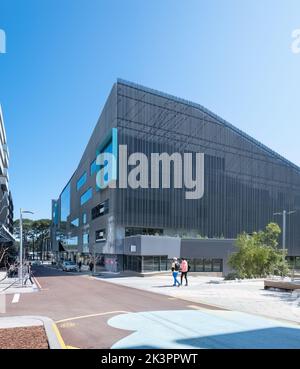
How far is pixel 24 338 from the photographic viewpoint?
29.1ft

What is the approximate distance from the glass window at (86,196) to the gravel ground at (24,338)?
53402 mm

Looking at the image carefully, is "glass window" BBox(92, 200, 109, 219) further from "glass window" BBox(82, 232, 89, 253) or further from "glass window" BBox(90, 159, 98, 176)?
"glass window" BBox(82, 232, 89, 253)

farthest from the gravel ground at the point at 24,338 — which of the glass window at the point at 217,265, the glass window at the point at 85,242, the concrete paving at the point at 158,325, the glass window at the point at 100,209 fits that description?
the glass window at the point at 85,242

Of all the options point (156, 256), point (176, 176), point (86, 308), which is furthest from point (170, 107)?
point (86, 308)

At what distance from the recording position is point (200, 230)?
54.0 m

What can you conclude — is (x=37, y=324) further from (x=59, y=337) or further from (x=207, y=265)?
(x=207, y=265)

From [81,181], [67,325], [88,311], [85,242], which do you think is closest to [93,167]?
[81,181]

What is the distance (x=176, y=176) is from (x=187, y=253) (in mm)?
11374

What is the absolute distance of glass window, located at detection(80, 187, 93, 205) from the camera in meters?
63.9

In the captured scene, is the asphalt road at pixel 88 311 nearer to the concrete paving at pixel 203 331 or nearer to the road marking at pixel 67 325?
the road marking at pixel 67 325

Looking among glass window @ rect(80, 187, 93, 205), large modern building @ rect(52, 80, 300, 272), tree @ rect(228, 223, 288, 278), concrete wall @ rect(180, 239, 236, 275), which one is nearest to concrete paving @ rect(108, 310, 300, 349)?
tree @ rect(228, 223, 288, 278)

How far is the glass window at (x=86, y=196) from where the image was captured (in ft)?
210

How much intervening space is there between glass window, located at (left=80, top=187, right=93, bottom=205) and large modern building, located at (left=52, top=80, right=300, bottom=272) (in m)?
0.19
